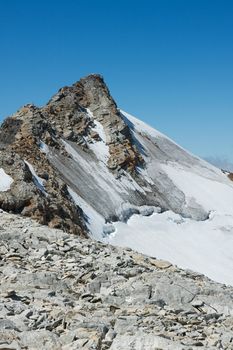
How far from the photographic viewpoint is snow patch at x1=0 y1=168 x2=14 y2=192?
33981 millimetres

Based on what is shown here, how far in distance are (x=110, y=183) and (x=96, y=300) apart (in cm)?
3825

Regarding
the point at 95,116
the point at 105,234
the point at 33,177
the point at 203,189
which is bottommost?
the point at 105,234

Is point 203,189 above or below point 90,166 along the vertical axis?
above

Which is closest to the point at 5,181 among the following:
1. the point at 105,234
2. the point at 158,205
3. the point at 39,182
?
the point at 39,182

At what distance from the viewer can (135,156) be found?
59.5m

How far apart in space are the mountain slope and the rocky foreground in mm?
13584

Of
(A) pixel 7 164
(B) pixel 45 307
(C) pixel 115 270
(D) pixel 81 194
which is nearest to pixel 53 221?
(A) pixel 7 164

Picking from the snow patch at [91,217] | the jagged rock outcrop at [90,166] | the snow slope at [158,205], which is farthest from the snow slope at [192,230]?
the snow patch at [91,217]

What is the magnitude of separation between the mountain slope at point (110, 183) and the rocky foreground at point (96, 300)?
13584mm

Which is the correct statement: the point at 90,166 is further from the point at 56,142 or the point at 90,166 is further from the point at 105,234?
the point at 105,234

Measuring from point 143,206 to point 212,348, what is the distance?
41.0 metres

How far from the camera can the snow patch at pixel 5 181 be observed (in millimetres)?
33981

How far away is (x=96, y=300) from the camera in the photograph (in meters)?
14.7

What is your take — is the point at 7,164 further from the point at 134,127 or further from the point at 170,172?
the point at 134,127
